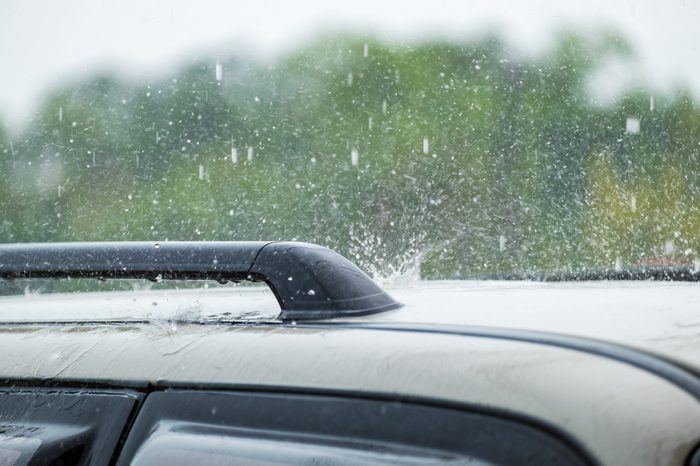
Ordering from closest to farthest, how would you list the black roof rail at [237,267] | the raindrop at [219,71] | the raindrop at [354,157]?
the black roof rail at [237,267], the raindrop at [354,157], the raindrop at [219,71]

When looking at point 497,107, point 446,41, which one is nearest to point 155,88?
point 446,41

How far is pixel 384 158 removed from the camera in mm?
32031

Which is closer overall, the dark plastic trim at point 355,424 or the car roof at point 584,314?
the dark plastic trim at point 355,424

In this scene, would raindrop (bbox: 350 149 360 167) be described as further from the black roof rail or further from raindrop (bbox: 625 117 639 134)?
the black roof rail

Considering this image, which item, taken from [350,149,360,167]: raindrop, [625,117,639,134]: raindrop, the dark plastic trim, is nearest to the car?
the dark plastic trim

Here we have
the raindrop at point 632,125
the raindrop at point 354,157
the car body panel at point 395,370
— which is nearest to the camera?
the car body panel at point 395,370

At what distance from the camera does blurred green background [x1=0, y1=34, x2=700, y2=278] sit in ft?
103

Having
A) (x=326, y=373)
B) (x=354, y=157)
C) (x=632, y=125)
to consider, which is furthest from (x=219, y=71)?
(x=326, y=373)

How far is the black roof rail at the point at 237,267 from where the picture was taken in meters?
1.16

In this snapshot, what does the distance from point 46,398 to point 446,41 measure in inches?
1407

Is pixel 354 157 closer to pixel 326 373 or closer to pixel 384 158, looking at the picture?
pixel 384 158

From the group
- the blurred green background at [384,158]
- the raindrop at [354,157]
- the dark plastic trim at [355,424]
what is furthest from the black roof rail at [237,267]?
the raindrop at [354,157]

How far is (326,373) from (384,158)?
102ft

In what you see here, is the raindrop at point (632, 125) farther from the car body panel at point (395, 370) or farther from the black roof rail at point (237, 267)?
the car body panel at point (395, 370)
